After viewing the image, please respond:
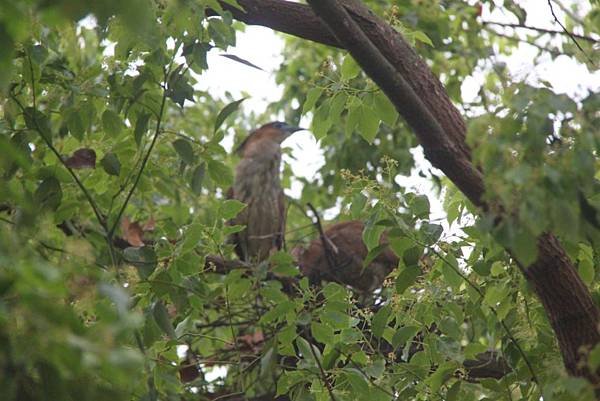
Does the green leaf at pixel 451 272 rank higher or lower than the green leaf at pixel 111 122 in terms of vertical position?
lower

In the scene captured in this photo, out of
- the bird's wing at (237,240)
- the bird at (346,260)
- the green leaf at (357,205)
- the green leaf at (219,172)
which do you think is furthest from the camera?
the bird's wing at (237,240)

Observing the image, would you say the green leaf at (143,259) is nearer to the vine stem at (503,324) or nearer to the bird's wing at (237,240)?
the vine stem at (503,324)

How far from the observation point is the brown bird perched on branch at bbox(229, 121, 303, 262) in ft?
20.6

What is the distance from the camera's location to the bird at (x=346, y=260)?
17.9 ft

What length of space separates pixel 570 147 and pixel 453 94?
8.11 ft

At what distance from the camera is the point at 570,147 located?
197 cm

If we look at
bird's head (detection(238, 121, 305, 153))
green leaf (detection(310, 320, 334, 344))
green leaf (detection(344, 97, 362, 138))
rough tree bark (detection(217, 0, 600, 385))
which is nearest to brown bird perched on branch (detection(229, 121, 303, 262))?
bird's head (detection(238, 121, 305, 153))

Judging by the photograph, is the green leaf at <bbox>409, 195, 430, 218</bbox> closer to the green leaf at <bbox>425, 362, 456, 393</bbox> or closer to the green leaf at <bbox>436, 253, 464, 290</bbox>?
the green leaf at <bbox>436, 253, 464, 290</bbox>

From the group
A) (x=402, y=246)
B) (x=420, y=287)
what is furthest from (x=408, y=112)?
(x=420, y=287)

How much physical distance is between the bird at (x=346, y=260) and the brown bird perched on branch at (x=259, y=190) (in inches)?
20.3

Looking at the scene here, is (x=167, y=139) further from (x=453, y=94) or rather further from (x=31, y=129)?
(x=453, y=94)

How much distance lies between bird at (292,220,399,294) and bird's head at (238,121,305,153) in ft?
3.41

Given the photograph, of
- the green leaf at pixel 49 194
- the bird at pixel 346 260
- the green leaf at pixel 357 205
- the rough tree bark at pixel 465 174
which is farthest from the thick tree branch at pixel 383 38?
the bird at pixel 346 260

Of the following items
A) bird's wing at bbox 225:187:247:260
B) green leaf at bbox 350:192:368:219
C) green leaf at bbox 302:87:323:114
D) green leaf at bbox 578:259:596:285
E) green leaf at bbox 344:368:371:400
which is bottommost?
green leaf at bbox 344:368:371:400
